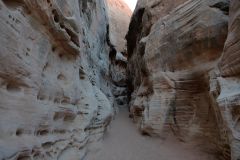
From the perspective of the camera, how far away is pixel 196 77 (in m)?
6.34

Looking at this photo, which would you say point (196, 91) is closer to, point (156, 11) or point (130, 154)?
point (130, 154)

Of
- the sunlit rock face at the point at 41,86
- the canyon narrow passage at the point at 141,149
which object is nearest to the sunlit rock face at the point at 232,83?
the canyon narrow passage at the point at 141,149

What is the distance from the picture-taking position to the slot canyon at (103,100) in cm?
313

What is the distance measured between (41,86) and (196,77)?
193 inches

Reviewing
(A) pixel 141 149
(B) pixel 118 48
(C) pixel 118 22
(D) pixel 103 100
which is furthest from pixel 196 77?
(C) pixel 118 22

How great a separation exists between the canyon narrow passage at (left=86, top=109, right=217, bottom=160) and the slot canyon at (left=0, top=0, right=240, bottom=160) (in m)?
0.03

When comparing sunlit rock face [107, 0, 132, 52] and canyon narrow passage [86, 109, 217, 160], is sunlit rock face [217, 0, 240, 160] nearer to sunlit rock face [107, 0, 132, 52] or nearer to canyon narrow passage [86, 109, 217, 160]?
canyon narrow passage [86, 109, 217, 160]

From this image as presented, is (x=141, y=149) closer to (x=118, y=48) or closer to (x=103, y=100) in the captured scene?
(x=103, y=100)

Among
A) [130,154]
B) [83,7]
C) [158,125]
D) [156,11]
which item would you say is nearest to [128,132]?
[158,125]

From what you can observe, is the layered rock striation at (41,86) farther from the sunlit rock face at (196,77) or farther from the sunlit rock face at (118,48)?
the sunlit rock face at (118,48)

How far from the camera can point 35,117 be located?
3.44 meters

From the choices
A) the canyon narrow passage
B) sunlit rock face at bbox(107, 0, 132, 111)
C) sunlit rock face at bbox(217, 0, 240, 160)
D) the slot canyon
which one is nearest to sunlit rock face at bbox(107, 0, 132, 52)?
sunlit rock face at bbox(107, 0, 132, 111)

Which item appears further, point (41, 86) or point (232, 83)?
point (232, 83)

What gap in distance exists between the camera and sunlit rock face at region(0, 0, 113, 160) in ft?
9.37
